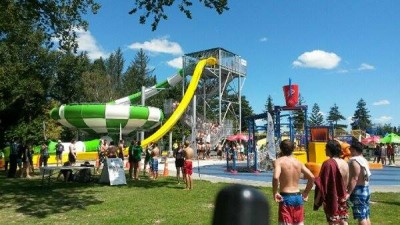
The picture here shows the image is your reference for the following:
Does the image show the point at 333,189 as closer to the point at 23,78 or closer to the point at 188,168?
the point at 188,168

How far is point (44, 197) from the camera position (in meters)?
11.5

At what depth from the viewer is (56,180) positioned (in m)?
16.0

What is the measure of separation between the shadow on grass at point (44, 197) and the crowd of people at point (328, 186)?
565 cm

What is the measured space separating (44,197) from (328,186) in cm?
838

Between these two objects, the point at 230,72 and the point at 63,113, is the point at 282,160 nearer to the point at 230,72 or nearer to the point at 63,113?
the point at 63,113

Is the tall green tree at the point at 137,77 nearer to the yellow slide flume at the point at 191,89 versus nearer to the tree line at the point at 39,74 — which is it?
the tree line at the point at 39,74

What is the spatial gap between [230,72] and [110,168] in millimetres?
27452

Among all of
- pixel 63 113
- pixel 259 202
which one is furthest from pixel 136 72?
pixel 259 202

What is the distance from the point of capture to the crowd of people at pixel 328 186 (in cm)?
516

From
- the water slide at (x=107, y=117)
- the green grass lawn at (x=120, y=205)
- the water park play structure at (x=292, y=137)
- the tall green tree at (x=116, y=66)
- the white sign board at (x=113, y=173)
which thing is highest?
the tall green tree at (x=116, y=66)

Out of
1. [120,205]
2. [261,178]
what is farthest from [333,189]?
[261,178]

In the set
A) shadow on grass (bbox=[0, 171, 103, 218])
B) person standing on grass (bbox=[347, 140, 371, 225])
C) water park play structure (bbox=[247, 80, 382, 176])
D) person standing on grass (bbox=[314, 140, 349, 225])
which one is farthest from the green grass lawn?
water park play structure (bbox=[247, 80, 382, 176])

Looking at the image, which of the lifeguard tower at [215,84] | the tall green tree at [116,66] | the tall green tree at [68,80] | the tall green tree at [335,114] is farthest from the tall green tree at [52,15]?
the tall green tree at [335,114]

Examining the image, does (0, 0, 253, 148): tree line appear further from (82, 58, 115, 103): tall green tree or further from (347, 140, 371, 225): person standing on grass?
(347, 140, 371, 225): person standing on grass
